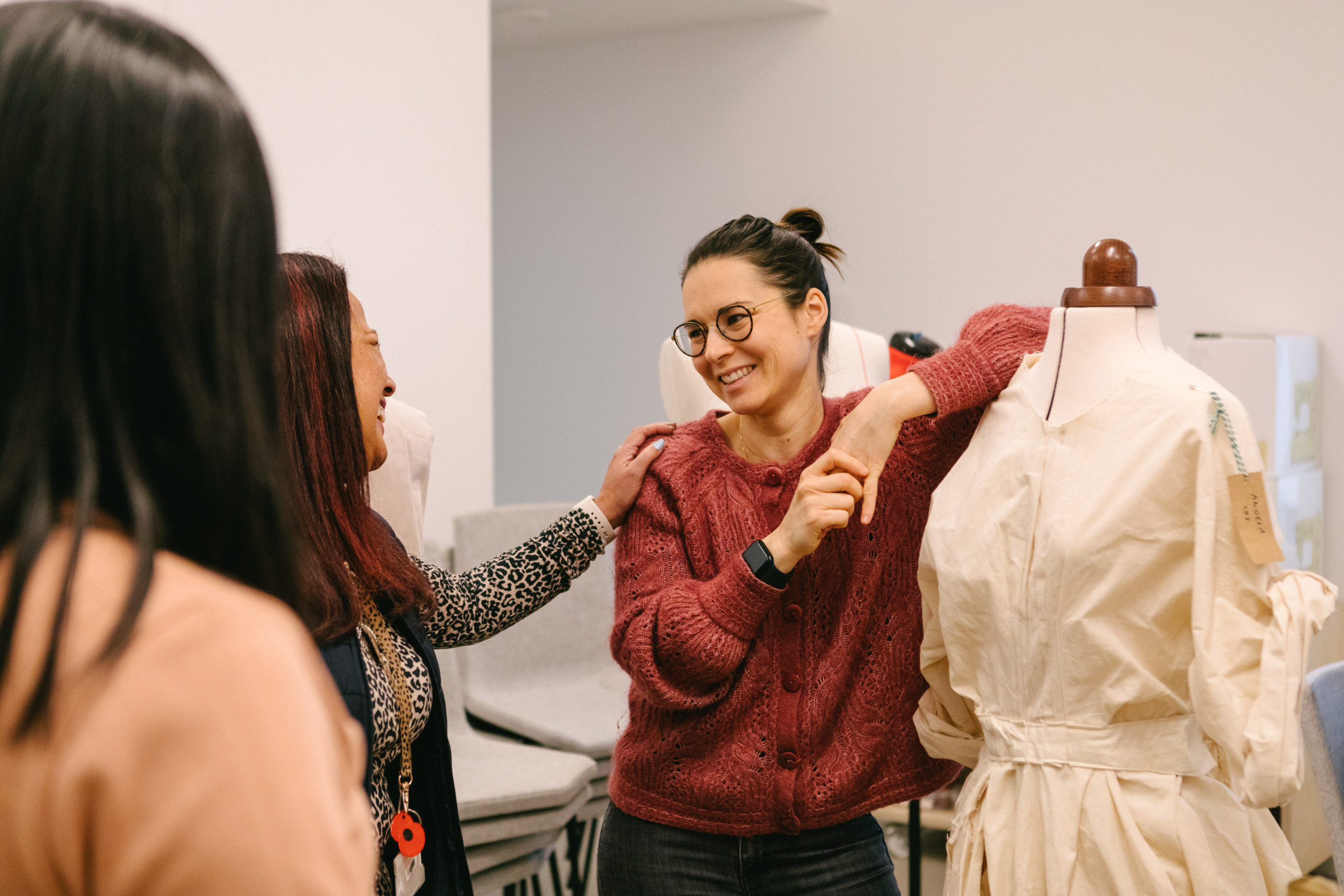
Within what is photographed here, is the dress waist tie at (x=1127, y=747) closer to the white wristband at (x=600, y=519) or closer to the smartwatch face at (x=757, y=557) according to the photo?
the smartwatch face at (x=757, y=557)

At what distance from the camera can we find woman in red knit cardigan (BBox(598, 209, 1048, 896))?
134cm

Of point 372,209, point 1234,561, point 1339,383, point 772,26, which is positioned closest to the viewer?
point 1234,561

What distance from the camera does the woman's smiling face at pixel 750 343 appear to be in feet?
4.83

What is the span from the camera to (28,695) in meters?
0.42

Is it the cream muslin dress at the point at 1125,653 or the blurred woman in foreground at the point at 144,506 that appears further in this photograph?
the cream muslin dress at the point at 1125,653

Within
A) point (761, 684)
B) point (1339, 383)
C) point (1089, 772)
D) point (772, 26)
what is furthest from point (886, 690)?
point (772, 26)

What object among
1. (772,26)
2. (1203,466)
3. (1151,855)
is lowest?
(1151,855)

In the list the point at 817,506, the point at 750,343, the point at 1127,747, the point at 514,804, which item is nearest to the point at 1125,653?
the point at 1127,747

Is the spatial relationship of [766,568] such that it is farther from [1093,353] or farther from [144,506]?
[144,506]

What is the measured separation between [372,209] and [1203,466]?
2.53 metres

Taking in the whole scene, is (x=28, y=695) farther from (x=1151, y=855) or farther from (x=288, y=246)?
(x=288, y=246)

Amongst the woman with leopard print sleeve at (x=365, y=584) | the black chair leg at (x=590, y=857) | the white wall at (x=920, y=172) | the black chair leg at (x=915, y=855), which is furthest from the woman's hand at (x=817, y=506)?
the white wall at (x=920, y=172)

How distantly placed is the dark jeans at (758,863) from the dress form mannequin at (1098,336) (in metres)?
0.57

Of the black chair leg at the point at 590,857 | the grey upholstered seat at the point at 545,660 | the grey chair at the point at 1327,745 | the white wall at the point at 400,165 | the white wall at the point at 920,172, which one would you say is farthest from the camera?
the white wall at the point at 920,172
